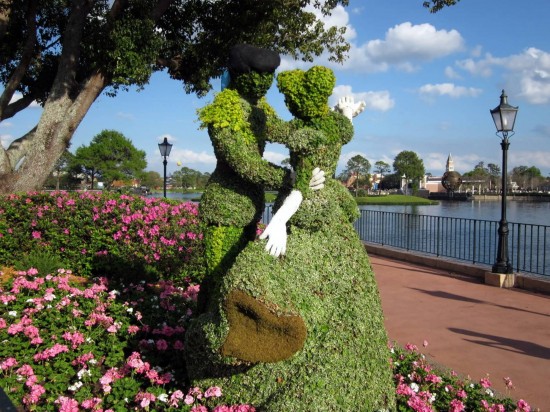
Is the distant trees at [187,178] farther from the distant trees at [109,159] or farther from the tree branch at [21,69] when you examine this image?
the tree branch at [21,69]

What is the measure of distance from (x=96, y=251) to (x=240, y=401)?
16.7 feet

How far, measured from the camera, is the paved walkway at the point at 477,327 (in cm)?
464

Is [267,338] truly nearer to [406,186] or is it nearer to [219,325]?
[219,325]

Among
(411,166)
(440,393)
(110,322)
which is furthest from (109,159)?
(440,393)

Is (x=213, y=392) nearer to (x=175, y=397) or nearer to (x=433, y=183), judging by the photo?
(x=175, y=397)

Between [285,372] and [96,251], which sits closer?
[285,372]

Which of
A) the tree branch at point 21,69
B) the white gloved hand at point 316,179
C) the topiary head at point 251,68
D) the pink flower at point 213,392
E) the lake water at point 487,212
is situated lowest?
the pink flower at point 213,392

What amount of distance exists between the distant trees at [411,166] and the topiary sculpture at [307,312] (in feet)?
221

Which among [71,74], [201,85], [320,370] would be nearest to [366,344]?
[320,370]

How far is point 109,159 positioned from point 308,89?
6729 centimetres

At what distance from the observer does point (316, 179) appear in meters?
2.89

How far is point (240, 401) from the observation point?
2.86 m

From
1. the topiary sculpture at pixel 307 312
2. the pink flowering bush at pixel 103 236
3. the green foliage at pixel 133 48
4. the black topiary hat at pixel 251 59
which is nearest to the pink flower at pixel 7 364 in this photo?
the topiary sculpture at pixel 307 312

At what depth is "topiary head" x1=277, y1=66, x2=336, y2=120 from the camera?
294cm
